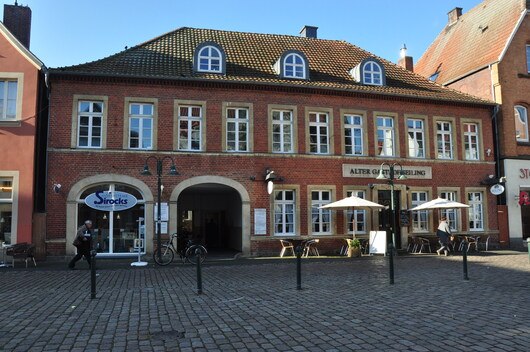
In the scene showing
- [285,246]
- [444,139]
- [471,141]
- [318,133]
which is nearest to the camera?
[285,246]

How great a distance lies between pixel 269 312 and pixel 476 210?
18569 millimetres

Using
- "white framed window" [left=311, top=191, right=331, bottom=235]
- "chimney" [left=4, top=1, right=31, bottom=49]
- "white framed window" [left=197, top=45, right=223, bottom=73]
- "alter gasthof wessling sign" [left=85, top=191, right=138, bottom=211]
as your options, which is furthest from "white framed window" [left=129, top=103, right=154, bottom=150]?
"white framed window" [left=311, top=191, right=331, bottom=235]

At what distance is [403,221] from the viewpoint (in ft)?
67.9

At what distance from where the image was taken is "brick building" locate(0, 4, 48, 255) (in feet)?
58.6

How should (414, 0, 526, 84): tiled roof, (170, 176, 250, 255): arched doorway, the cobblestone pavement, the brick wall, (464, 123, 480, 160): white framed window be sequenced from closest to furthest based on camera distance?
1. the cobblestone pavement
2. the brick wall
3. (464, 123, 480, 160): white framed window
4. (170, 176, 250, 255): arched doorway
5. (414, 0, 526, 84): tiled roof

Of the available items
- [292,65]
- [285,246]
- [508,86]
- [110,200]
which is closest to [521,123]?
[508,86]

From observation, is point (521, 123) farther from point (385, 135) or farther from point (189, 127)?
point (189, 127)

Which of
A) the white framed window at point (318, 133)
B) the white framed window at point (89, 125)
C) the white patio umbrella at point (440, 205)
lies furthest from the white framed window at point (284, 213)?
the white framed window at point (89, 125)

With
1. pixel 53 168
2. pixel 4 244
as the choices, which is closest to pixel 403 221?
pixel 53 168

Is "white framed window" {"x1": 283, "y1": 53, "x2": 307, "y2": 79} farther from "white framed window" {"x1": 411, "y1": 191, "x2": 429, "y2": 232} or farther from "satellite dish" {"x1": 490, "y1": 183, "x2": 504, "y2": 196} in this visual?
"satellite dish" {"x1": 490, "y1": 183, "x2": 504, "y2": 196}

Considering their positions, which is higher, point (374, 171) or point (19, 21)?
point (19, 21)

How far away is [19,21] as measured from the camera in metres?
21.4

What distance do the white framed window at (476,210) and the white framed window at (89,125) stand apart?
17.2 meters

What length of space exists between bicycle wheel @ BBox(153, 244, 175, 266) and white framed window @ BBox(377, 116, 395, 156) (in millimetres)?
10606
